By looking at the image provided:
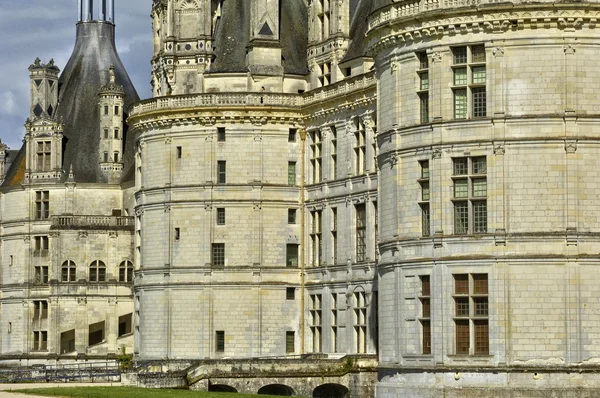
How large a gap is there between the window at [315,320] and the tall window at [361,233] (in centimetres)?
414

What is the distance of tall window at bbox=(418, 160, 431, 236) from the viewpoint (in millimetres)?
45375

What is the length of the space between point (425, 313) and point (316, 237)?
19.7 metres

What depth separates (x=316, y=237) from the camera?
64438mm

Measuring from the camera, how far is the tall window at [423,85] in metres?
45.7

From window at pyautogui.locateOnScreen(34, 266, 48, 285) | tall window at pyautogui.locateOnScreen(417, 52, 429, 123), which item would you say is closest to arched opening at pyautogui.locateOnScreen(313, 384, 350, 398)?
tall window at pyautogui.locateOnScreen(417, 52, 429, 123)

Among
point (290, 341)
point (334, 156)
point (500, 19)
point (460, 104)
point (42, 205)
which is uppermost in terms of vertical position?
point (500, 19)

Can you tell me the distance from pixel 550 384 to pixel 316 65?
26.6m

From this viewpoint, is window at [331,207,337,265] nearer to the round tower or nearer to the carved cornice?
the round tower

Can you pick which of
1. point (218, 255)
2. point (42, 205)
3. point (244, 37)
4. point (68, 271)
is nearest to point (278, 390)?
point (218, 255)

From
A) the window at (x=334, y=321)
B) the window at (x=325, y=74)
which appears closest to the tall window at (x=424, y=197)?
the window at (x=334, y=321)

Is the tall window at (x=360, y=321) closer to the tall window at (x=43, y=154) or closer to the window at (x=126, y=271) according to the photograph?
the window at (x=126, y=271)

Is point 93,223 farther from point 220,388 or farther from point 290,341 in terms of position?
point 220,388

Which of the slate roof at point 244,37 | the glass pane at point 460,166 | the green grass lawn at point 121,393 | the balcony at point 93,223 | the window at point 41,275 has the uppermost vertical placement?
the slate roof at point 244,37

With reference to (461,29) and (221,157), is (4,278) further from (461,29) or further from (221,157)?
(461,29)
